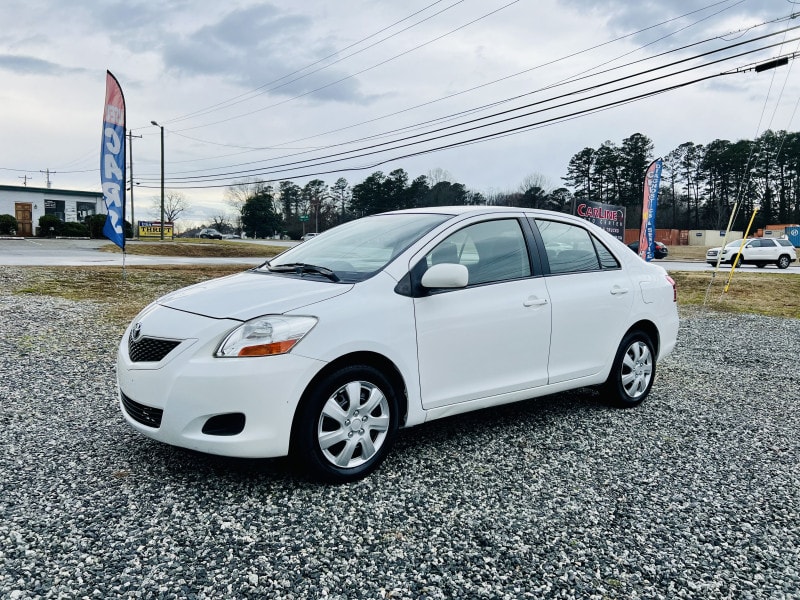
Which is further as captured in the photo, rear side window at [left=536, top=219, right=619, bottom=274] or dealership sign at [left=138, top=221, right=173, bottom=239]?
dealership sign at [left=138, top=221, right=173, bottom=239]

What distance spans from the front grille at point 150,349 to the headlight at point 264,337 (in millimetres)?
337

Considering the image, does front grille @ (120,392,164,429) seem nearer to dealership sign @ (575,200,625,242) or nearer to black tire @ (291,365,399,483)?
black tire @ (291,365,399,483)

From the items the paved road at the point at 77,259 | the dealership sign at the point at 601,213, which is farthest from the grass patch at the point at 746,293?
the paved road at the point at 77,259

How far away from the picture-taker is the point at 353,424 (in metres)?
3.36

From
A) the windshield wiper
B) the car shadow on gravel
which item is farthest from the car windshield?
the car shadow on gravel

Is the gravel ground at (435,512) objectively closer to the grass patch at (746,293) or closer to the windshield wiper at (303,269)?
the windshield wiper at (303,269)

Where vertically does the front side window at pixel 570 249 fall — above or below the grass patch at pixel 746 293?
above

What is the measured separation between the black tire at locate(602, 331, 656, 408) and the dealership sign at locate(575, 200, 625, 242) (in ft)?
39.0

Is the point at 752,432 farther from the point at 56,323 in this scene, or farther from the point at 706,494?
the point at 56,323

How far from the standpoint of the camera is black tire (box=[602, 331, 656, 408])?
495 cm

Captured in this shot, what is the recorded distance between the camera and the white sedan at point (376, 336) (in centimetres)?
312

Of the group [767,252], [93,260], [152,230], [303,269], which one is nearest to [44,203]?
[152,230]

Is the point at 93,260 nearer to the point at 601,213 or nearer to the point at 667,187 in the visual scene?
the point at 601,213

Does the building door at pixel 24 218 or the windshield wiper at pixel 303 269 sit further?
the building door at pixel 24 218
